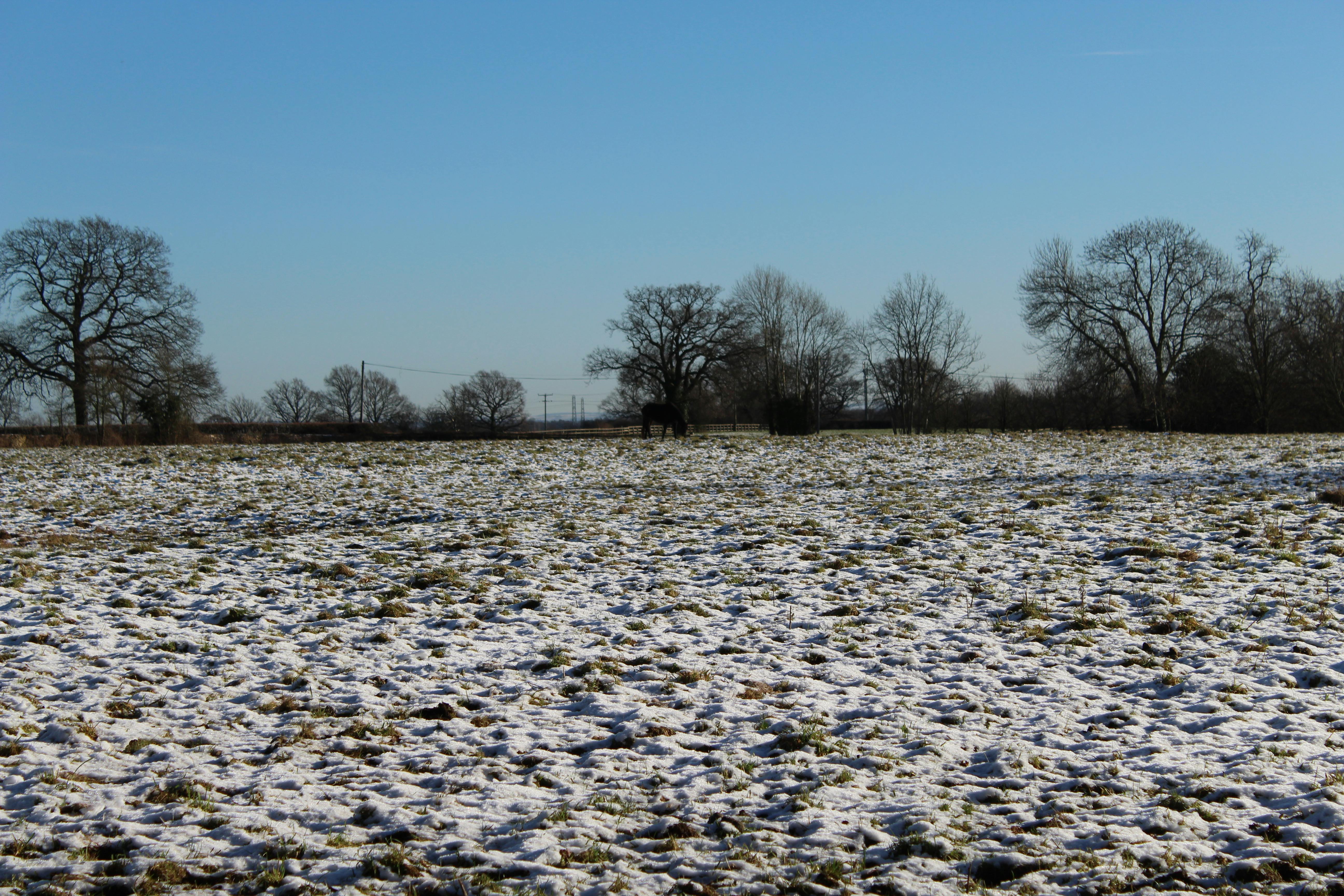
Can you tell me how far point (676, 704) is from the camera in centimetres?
522

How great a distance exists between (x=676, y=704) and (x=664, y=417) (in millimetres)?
26446

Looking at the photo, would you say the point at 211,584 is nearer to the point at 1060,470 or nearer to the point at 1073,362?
the point at 1060,470

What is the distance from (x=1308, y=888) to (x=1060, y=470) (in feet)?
50.0

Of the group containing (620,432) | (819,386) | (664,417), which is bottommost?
(620,432)

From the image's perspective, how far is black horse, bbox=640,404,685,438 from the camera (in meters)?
31.4

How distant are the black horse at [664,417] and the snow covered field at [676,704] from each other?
64.6 ft

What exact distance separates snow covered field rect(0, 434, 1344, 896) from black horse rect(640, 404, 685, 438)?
1970cm

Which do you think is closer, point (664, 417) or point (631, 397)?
point (664, 417)

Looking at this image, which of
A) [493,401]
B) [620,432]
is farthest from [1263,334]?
[493,401]

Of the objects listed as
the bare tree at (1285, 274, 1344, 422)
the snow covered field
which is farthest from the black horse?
the bare tree at (1285, 274, 1344, 422)

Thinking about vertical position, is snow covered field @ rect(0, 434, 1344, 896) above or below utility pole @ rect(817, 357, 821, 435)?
below

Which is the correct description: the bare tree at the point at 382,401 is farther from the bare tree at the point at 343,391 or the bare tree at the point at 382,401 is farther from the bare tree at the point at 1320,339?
the bare tree at the point at 1320,339

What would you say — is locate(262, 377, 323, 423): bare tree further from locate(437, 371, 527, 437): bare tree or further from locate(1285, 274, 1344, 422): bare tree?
locate(1285, 274, 1344, 422): bare tree

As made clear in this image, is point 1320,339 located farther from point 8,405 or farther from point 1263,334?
point 8,405
